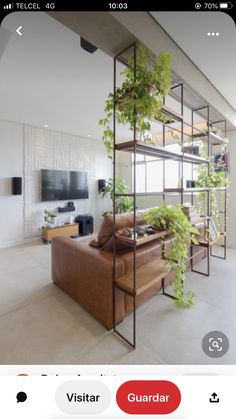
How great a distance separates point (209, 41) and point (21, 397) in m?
2.13

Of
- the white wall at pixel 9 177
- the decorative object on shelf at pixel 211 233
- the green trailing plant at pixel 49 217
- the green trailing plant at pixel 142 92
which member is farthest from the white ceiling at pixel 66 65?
the green trailing plant at pixel 49 217

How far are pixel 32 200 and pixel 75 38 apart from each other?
10.2 ft

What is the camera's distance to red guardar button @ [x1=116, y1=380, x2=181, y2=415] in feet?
1.71

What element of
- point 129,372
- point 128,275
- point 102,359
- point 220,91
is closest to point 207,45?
point 220,91

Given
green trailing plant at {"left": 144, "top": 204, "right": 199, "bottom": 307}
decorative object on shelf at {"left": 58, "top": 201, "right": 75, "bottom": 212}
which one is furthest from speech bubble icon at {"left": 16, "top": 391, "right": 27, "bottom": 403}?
decorative object on shelf at {"left": 58, "top": 201, "right": 75, "bottom": 212}

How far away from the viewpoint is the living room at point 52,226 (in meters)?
1.22

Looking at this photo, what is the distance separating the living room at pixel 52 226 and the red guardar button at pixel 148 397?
226mm

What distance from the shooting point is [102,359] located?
→ 1141 mm

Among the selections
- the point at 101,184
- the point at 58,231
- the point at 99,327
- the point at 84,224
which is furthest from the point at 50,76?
the point at 101,184

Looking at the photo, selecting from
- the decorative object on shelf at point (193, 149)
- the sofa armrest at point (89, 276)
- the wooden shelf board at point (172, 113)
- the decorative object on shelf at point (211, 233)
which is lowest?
the sofa armrest at point (89, 276)

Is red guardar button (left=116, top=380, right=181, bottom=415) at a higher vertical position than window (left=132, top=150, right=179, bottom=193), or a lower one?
lower

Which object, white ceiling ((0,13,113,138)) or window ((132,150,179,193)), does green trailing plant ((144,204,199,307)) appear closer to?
white ceiling ((0,13,113,138))

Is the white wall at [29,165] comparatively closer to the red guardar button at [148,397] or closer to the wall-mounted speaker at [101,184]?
the wall-mounted speaker at [101,184]

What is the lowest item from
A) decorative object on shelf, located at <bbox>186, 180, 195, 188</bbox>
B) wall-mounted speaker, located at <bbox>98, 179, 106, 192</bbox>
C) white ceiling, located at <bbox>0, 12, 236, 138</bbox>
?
decorative object on shelf, located at <bbox>186, 180, 195, 188</bbox>
